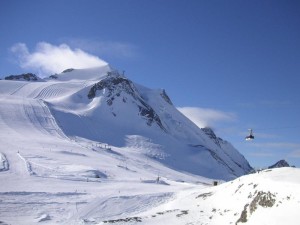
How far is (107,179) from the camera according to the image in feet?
172

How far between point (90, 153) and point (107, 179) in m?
28.1

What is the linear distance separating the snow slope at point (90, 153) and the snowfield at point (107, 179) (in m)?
0.18

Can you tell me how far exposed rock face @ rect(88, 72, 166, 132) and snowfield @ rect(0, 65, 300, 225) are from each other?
8109mm

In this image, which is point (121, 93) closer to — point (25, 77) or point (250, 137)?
point (25, 77)

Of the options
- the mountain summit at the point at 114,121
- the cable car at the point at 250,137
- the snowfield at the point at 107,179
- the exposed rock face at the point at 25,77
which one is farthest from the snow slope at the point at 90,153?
the cable car at the point at 250,137

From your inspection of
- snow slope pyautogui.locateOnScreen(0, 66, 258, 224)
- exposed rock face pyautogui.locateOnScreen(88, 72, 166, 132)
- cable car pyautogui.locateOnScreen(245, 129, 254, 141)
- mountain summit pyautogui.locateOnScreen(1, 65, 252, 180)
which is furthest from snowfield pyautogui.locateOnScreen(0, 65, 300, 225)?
exposed rock face pyautogui.locateOnScreen(88, 72, 166, 132)

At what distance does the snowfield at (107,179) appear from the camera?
30453 mm

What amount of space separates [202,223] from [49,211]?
13772mm

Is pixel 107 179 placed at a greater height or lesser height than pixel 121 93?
lesser

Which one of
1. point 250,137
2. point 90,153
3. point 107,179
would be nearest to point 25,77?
point 90,153

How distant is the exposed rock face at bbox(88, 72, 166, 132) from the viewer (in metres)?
156

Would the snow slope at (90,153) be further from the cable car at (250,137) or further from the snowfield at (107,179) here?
the cable car at (250,137)

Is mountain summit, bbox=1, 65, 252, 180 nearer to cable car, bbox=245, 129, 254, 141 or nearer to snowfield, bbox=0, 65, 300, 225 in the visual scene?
snowfield, bbox=0, 65, 300, 225

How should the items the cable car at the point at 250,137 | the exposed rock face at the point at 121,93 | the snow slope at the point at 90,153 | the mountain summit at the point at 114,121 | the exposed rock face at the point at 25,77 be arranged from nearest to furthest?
the cable car at the point at 250,137 → the snow slope at the point at 90,153 → the mountain summit at the point at 114,121 → the exposed rock face at the point at 121,93 → the exposed rock face at the point at 25,77
